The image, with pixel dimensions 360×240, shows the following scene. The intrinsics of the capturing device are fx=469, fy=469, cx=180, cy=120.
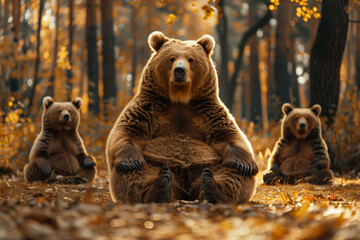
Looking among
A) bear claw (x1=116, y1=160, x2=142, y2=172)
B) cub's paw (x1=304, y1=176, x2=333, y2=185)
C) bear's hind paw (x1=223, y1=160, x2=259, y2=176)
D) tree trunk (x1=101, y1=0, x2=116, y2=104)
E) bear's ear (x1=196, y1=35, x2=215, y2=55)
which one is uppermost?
tree trunk (x1=101, y1=0, x2=116, y2=104)

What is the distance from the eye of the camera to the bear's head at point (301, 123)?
7.65 metres

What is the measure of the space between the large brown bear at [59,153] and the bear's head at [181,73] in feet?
10.8

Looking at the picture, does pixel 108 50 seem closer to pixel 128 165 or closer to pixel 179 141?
pixel 179 141

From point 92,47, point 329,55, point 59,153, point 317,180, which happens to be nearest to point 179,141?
point 317,180

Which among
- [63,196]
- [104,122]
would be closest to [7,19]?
[104,122]

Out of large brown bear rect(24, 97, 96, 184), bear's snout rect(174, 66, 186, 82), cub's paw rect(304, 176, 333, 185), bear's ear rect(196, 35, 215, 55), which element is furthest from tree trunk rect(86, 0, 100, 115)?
bear's snout rect(174, 66, 186, 82)

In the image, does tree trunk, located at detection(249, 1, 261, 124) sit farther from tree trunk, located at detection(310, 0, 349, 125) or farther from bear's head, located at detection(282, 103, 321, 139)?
bear's head, located at detection(282, 103, 321, 139)

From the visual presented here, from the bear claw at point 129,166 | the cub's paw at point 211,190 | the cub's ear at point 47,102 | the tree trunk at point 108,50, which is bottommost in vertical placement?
the cub's paw at point 211,190

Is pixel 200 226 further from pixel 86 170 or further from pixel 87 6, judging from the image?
pixel 87 6

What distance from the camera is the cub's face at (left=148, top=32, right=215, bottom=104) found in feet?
15.4

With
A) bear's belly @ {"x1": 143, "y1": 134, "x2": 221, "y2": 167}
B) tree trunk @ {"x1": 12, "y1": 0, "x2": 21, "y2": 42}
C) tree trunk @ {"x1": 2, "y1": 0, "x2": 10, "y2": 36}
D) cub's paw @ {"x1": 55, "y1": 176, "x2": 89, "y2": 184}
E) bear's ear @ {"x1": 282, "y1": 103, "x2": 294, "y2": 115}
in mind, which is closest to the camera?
bear's belly @ {"x1": 143, "y1": 134, "x2": 221, "y2": 167}

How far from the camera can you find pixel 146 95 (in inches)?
198

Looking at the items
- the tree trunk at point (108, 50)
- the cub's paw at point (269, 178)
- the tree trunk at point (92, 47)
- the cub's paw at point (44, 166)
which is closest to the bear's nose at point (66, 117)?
the cub's paw at point (44, 166)

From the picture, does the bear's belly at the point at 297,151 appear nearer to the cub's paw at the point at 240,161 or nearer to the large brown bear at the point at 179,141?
the large brown bear at the point at 179,141
